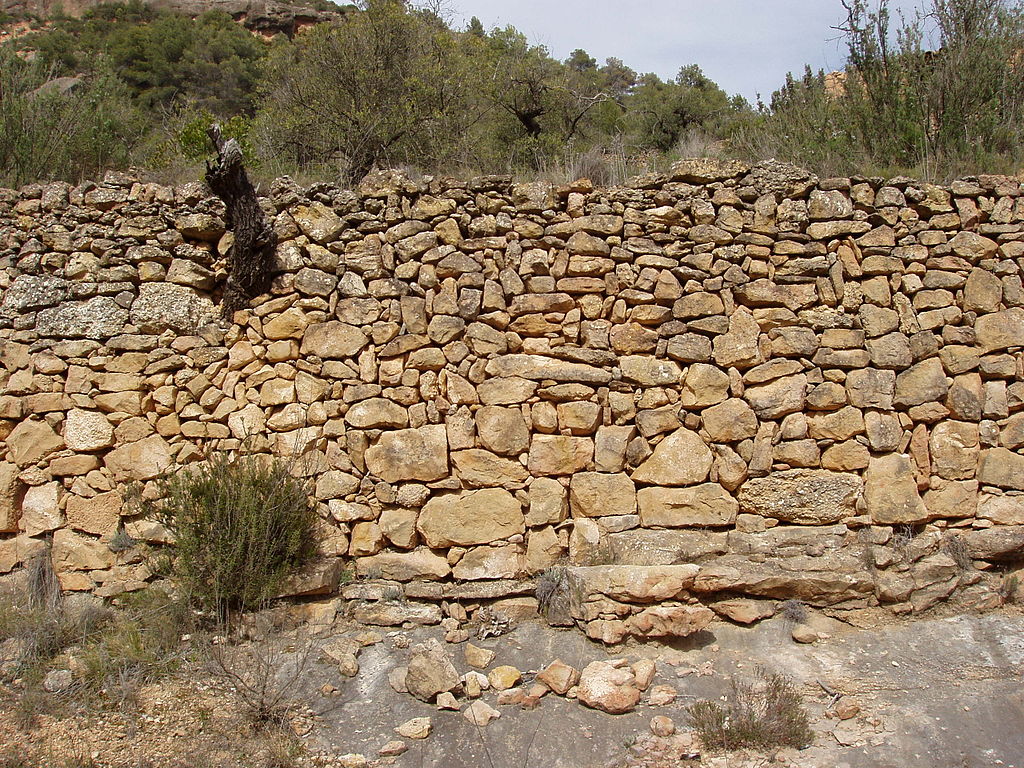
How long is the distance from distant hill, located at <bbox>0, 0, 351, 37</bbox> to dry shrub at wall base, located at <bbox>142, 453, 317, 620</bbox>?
21209mm

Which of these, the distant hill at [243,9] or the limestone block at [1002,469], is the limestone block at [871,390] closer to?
the limestone block at [1002,469]

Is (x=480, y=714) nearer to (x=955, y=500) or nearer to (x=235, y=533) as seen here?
(x=235, y=533)

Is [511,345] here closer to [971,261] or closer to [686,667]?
[686,667]

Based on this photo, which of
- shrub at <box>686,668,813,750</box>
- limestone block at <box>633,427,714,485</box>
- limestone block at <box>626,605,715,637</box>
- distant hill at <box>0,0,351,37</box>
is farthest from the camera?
distant hill at <box>0,0,351,37</box>

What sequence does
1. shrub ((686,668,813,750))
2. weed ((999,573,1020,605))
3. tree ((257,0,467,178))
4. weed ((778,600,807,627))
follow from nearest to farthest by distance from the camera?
shrub ((686,668,813,750))
weed ((778,600,807,627))
weed ((999,573,1020,605))
tree ((257,0,467,178))

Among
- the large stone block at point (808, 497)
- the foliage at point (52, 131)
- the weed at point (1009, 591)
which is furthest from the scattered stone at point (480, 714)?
the foliage at point (52, 131)

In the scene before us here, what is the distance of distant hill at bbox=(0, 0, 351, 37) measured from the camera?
2269 centimetres

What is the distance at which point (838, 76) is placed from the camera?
740cm

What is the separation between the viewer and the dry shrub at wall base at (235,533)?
448 centimetres

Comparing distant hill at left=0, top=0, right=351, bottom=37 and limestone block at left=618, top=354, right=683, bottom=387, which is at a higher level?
distant hill at left=0, top=0, right=351, bottom=37

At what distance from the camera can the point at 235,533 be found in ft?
14.7

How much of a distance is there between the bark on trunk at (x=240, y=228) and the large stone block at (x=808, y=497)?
12.1 ft

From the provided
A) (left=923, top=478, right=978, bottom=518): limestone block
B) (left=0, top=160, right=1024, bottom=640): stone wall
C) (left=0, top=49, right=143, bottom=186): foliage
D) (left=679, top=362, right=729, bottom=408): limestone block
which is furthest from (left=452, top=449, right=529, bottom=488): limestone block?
(left=0, top=49, right=143, bottom=186): foliage

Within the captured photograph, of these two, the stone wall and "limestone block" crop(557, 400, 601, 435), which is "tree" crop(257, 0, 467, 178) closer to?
Answer: the stone wall
